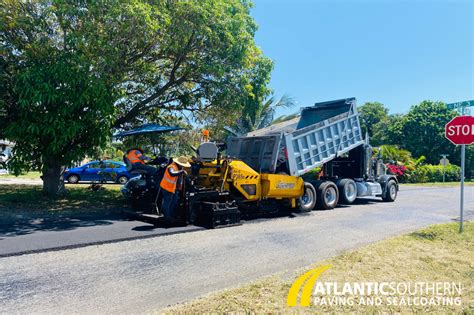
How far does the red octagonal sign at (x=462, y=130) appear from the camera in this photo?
7.77m

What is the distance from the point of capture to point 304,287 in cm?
428

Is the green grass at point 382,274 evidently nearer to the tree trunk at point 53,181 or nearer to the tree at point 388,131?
the tree trunk at point 53,181

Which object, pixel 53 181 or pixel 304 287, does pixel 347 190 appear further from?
pixel 53 181

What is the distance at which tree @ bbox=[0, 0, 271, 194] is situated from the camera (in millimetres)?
9445

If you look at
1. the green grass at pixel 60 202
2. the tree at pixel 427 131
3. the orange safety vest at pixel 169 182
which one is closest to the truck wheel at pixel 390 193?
the orange safety vest at pixel 169 182

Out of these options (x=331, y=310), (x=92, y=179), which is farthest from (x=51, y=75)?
(x=92, y=179)

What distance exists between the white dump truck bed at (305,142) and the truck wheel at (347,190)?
44.5 inches

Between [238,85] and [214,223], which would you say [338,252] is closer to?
[214,223]

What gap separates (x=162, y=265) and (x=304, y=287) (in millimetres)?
2112

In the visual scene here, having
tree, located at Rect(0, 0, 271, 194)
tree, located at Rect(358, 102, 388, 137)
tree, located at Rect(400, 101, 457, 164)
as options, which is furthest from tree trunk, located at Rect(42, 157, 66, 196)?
tree, located at Rect(358, 102, 388, 137)

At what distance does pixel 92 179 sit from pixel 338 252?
17.9 m

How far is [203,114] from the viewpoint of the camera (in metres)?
14.4

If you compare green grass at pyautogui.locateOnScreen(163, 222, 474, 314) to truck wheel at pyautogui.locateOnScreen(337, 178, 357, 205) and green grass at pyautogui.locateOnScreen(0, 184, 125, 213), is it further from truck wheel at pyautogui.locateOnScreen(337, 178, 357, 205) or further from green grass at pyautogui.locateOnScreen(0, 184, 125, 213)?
green grass at pyautogui.locateOnScreen(0, 184, 125, 213)

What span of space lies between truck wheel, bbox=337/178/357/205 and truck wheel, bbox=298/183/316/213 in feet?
5.79
